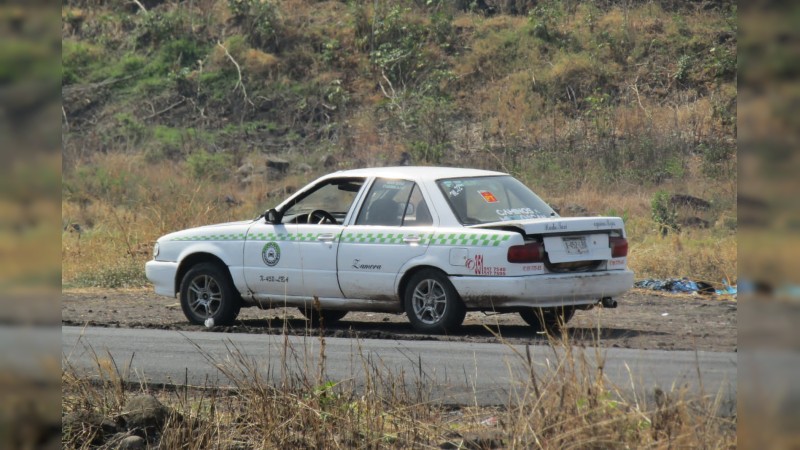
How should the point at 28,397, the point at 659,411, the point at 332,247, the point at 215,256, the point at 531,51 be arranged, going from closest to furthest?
the point at 28,397 → the point at 659,411 → the point at 332,247 → the point at 215,256 → the point at 531,51

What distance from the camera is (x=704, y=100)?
30016 millimetres

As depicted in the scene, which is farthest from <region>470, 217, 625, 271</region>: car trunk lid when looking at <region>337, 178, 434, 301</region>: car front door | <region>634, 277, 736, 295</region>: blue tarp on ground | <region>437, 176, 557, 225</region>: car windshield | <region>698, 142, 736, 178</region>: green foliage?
<region>698, 142, 736, 178</region>: green foliage

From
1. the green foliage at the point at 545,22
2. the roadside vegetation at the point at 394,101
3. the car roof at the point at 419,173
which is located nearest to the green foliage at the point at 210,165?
the roadside vegetation at the point at 394,101

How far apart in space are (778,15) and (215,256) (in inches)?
436

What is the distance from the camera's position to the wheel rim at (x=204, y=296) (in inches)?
478

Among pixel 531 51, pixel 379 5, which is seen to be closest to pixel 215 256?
pixel 531 51

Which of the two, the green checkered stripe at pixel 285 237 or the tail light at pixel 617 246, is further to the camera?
the green checkered stripe at pixel 285 237

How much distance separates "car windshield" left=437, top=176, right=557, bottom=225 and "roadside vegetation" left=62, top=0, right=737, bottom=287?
33.5 ft

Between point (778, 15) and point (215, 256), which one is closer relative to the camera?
point (778, 15)

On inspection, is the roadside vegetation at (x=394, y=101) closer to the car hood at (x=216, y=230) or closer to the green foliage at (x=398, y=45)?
the green foliage at (x=398, y=45)

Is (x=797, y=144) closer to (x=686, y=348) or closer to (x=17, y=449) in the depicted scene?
(x=17, y=449)

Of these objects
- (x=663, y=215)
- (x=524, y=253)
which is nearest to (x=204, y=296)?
(x=524, y=253)

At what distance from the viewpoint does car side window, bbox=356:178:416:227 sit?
449 inches

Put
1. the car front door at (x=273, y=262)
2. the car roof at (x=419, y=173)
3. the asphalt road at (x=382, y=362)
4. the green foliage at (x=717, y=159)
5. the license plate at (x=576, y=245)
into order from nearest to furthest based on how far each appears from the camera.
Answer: the asphalt road at (x=382, y=362)
the license plate at (x=576, y=245)
the car roof at (x=419, y=173)
the car front door at (x=273, y=262)
the green foliage at (x=717, y=159)
